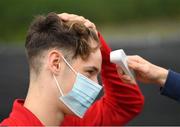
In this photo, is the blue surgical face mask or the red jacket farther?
the red jacket

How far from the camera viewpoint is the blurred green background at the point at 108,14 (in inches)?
454

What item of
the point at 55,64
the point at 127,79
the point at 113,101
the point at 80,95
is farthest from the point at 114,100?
the point at 55,64

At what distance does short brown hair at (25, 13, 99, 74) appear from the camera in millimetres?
2988

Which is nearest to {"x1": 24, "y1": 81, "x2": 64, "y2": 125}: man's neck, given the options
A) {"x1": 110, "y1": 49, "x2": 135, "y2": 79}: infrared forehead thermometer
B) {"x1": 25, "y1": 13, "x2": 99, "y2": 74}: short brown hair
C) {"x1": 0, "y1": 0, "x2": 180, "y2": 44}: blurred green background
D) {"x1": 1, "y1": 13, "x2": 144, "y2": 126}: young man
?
{"x1": 1, "y1": 13, "x2": 144, "y2": 126}: young man

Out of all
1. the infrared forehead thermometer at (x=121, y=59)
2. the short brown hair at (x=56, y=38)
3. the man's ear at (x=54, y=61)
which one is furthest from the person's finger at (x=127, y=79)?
the man's ear at (x=54, y=61)

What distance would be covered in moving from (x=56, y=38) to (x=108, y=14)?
921 centimetres

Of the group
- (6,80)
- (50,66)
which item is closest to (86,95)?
(50,66)

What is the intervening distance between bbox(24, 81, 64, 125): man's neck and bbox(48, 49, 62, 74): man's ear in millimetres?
79

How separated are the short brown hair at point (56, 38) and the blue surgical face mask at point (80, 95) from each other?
9cm

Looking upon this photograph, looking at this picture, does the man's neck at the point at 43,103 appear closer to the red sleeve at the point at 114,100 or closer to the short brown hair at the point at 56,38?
→ the short brown hair at the point at 56,38

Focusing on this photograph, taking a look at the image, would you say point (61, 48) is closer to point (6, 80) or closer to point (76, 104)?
point (76, 104)

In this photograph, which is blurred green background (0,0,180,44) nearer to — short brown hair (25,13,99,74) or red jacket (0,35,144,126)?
red jacket (0,35,144,126)

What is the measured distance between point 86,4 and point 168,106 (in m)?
6.91

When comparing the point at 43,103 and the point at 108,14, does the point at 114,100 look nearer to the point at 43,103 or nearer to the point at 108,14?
the point at 43,103
